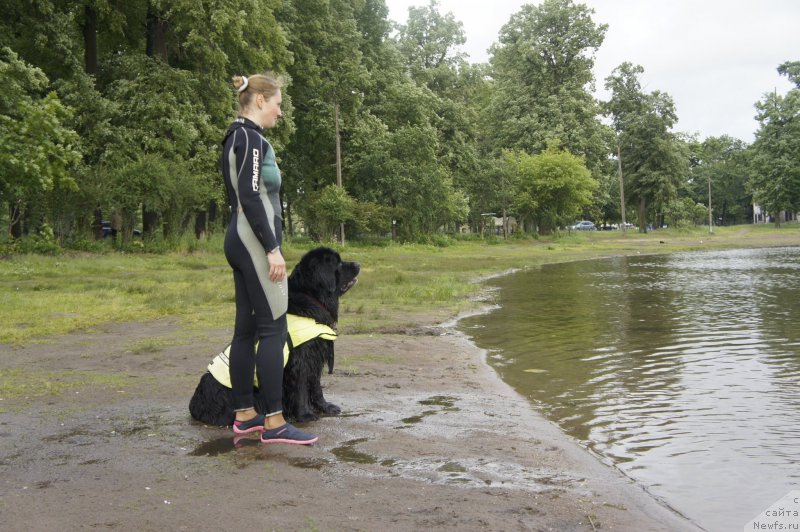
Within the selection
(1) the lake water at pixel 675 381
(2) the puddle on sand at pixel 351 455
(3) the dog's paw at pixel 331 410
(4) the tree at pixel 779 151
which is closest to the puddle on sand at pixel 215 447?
(2) the puddle on sand at pixel 351 455

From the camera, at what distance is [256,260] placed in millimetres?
4352

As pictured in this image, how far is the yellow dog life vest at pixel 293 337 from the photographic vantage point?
193 inches

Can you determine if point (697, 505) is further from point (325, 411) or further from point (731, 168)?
point (731, 168)

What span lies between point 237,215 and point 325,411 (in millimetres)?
1662

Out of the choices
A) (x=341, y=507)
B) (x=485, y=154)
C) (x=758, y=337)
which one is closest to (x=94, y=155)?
(x=758, y=337)

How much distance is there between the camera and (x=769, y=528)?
3.58 m

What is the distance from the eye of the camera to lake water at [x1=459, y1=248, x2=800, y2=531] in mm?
4363

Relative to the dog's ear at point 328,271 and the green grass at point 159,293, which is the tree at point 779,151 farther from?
the dog's ear at point 328,271

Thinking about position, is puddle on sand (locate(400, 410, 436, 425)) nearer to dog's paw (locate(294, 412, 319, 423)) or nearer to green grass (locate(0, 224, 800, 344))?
dog's paw (locate(294, 412, 319, 423))

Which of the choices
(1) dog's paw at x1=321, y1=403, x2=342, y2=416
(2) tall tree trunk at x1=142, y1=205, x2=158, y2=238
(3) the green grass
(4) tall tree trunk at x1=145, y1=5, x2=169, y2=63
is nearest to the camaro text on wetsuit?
(1) dog's paw at x1=321, y1=403, x2=342, y2=416

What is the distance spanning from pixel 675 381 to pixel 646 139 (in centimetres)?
6695

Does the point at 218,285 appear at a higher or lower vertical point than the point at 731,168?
lower

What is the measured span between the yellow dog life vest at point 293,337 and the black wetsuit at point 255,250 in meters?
0.31

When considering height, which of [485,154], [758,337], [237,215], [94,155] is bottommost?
[758,337]
